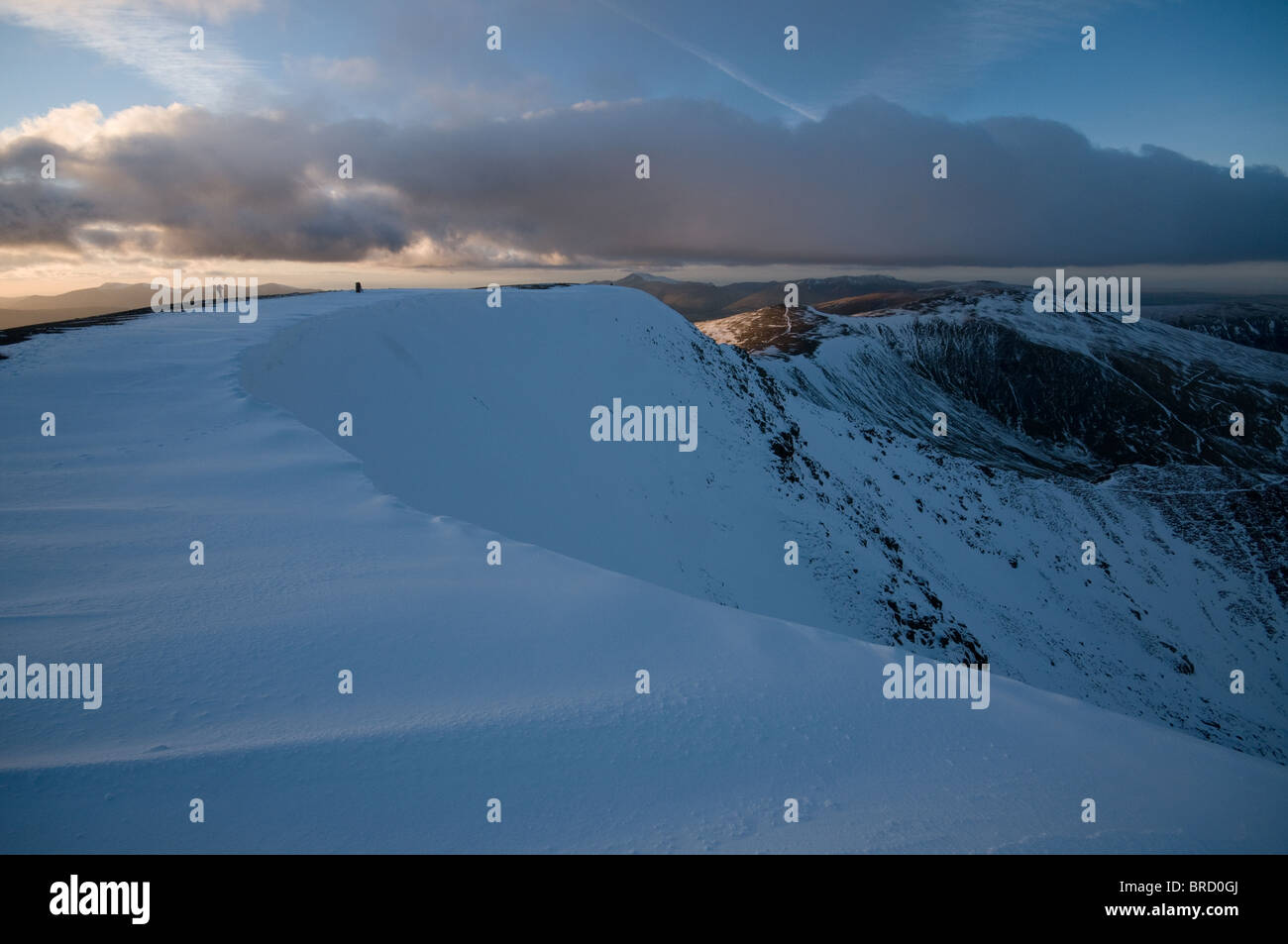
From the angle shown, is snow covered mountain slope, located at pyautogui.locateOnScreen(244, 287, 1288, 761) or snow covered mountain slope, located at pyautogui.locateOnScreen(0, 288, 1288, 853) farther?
snow covered mountain slope, located at pyautogui.locateOnScreen(244, 287, 1288, 761)

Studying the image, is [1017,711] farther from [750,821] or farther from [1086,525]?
[1086,525]

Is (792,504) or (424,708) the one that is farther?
(792,504)

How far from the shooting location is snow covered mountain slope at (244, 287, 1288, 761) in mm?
18406

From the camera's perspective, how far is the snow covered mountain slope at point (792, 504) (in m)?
18.4

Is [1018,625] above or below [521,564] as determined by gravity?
below

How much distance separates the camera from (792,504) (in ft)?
93.7

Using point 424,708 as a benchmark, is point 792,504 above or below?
below

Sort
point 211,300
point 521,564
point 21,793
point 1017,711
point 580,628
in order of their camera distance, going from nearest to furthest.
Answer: point 21,793, point 1017,711, point 580,628, point 521,564, point 211,300

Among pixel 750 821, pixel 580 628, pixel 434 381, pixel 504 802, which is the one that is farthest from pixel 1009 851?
pixel 434 381

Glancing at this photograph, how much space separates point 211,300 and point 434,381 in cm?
817

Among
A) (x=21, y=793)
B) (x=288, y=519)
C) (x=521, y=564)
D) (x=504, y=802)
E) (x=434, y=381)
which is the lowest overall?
(x=504, y=802)

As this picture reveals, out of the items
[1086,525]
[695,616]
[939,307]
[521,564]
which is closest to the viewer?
[695,616]

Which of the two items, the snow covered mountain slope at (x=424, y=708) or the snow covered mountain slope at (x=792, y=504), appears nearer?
the snow covered mountain slope at (x=424, y=708)

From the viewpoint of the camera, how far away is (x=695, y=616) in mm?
5453
